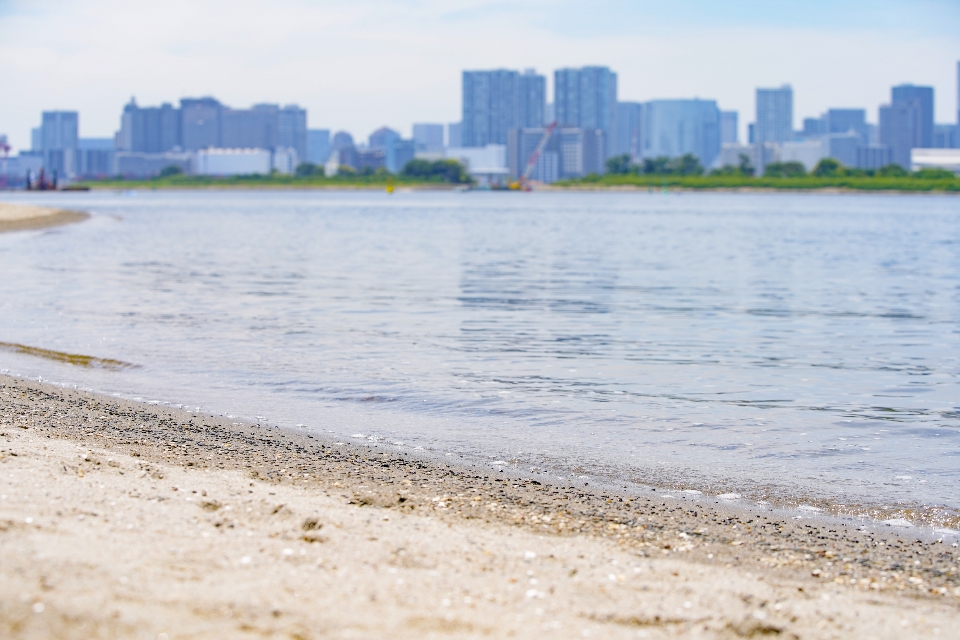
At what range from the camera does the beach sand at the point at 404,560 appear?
612 cm

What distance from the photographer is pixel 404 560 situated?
7.24 metres

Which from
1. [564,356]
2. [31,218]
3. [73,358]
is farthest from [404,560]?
[31,218]

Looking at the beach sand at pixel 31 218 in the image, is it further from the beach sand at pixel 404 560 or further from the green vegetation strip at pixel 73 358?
the beach sand at pixel 404 560

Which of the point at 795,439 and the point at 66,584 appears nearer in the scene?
the point at 66,584

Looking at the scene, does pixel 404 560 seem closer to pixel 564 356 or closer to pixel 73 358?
pixel 564 356

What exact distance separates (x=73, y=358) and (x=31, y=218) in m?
69.1

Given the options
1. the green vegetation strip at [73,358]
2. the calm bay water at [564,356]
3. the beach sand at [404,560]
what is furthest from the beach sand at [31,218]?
the beach sand at [404,560]

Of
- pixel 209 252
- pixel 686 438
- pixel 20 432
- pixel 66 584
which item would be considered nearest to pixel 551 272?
pixel 209 252

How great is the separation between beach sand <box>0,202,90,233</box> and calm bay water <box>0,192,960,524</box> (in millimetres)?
31659

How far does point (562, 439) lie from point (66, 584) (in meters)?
7.48

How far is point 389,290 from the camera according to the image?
31938 mm

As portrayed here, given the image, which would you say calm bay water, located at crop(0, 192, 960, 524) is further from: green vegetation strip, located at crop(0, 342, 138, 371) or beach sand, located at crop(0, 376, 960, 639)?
beach sand, located at crop(0, 376, 960, 639)

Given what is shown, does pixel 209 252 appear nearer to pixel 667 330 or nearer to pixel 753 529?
pixel 667 330

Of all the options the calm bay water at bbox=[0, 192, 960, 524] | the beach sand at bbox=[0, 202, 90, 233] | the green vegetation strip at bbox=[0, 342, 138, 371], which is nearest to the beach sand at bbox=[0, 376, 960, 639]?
→ the calm bay water at bbox=[0, 192, 960, 524]
